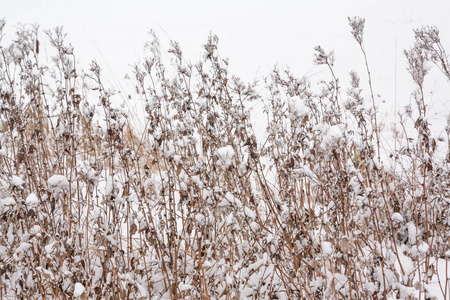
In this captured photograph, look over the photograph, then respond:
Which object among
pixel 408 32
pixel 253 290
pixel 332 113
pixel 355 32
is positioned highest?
pixel 408 32

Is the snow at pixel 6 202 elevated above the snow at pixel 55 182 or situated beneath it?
situated beneath

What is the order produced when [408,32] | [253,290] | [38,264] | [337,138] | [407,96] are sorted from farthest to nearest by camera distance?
1. [408,32]
2. [407,96]
3. [38,264]
4. [253,290]
5. [337,138]

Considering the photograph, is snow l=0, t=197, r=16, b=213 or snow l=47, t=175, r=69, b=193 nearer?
snow l=47, t=175, r=69, b=193

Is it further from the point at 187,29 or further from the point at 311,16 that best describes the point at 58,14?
the point at 311,16

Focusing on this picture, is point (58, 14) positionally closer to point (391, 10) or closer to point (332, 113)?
point (391, 10)

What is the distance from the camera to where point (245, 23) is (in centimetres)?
1216

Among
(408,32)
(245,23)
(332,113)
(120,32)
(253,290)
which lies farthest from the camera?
(245,23)

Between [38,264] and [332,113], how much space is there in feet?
6.33

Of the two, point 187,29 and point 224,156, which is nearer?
point 224,156

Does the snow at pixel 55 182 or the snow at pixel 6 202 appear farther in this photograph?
the snow at pixel 6 202

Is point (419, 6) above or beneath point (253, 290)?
above

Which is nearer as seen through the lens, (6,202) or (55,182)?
(55,182)

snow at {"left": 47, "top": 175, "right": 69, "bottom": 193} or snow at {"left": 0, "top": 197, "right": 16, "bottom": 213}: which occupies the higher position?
snow at {"left": 47, "top": 175, "right": 69, "bottom": 193}

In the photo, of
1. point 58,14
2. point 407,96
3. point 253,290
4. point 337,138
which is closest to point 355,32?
point 337,138
